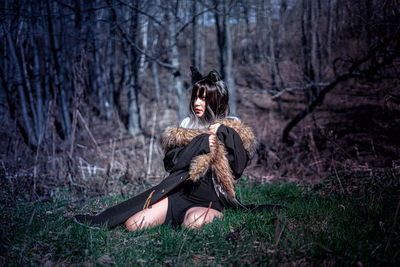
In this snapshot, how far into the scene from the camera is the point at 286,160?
6305 millimetres

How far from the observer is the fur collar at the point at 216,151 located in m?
2.60

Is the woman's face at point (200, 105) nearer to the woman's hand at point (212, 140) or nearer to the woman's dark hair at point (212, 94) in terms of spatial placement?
the woman's dark hair at point (212, 94)

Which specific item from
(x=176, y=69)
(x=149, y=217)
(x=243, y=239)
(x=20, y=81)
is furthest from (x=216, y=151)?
(x=20, y=81)

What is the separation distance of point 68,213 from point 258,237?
8.29 ft

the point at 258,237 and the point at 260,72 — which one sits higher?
the point at 260,72

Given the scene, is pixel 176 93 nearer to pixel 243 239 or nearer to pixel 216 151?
pixel 216 151

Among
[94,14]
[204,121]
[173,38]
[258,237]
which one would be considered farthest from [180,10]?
[258,237]

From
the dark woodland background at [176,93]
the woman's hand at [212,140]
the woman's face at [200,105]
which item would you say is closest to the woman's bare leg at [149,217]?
the woman's hand at [212,140]

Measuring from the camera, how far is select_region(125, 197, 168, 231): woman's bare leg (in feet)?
8.75

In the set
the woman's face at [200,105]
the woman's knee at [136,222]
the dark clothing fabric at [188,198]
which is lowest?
the woman's knee at [136,222]

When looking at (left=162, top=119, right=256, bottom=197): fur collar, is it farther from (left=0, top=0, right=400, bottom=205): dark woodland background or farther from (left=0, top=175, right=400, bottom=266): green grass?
(left=0, top=0, right=400, bottom=205): dark woodland background

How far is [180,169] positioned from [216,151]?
17.9 inches

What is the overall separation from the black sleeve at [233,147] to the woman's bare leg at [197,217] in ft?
1.80

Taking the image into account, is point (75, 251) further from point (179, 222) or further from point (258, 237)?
point (258, 237)
